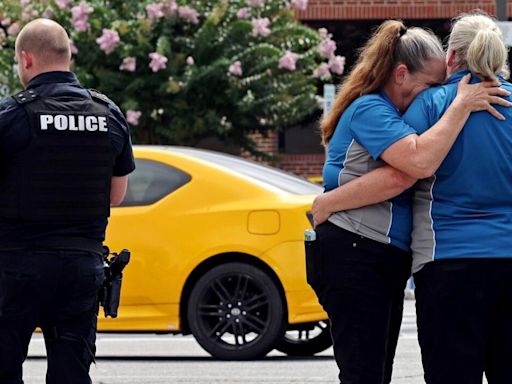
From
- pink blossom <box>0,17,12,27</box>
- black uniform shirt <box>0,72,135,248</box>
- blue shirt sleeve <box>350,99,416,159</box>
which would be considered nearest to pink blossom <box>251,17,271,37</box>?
pink blossom <box>0,17,12,27</box>

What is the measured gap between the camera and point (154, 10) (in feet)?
64.9

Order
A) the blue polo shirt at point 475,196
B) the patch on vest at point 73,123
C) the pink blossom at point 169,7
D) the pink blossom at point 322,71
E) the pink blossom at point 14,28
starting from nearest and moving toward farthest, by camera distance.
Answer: the blue polo shirt at point 475,196 < the patch on vest at point 73,123 < the pink blossom at point 169,7 < the pink blossom at point 14,28 < the pink blossom at point 322,71

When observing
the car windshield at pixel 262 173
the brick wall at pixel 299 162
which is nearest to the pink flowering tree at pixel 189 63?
the brick wall at pixel 299 162

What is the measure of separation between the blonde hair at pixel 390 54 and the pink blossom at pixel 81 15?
47.4 feet

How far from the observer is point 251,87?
20.3m

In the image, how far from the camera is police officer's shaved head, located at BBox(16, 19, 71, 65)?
5.79 metres

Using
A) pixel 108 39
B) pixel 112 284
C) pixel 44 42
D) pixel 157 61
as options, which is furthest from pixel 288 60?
pixel 44 42

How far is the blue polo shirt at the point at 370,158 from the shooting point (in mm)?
5422

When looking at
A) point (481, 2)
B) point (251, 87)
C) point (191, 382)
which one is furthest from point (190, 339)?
point (481, 2)

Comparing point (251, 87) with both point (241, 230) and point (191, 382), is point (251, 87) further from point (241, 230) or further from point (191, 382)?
point (191, 382)

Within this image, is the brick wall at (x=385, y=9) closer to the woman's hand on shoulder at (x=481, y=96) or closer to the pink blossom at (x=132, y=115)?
the pink blossom at (x=132, y=115)

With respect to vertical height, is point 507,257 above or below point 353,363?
above

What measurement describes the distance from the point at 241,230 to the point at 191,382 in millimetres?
1711

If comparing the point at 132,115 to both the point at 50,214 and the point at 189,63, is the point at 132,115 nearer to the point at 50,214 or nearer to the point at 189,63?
the point at 189,63
